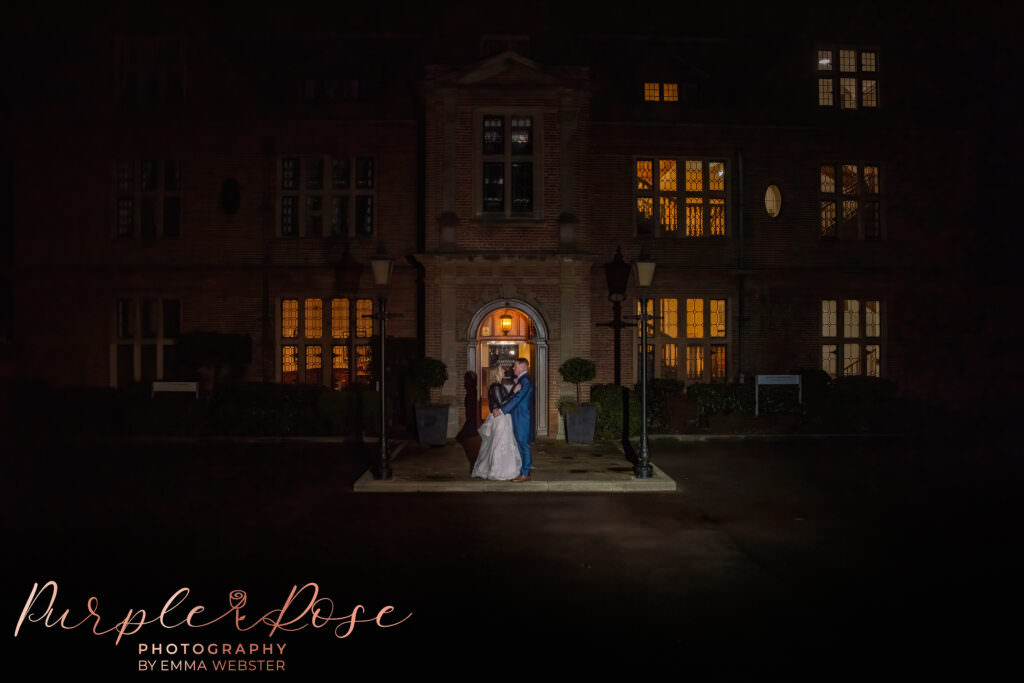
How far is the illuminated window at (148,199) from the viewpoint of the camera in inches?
778

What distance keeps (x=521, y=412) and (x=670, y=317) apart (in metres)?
9.51

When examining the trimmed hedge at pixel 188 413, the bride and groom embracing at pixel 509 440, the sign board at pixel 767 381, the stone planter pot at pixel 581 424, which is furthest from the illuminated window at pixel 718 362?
the bride and groom embracing at pixel 509 440

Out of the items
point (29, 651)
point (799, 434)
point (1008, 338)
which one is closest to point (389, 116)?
point (799, 434)

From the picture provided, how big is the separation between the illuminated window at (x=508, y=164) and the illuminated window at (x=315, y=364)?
20.9ft

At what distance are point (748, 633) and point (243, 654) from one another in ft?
12.7

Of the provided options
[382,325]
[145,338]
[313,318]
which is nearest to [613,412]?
[382,325]

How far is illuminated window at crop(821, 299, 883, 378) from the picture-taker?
66.1 feet

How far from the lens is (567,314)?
17000 mm

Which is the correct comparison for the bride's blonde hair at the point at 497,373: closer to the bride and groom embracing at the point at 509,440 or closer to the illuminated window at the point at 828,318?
the bride and groom embracing at the point at 509,440

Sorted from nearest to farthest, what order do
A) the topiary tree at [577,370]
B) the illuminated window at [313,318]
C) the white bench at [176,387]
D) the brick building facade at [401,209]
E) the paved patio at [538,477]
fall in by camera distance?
the paved patio at [538,477] < the topiary tree at [577,370] < the white bench at [176,387] < the brick building facade at [401,209] < the illuminated window at [313,318]

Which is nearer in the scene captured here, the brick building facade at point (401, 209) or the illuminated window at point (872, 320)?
the brick building facade at point (401, 209)

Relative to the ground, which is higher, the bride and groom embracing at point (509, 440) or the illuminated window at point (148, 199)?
the illuminated window at point (148, 199)

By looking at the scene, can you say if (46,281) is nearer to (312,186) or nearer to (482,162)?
(312,186)

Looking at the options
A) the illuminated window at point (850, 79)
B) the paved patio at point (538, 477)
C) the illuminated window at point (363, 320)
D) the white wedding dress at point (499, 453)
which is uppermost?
the illuminated window at point (850, 79)
